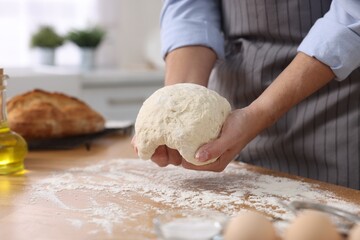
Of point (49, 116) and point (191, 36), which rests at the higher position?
point (191, 36)

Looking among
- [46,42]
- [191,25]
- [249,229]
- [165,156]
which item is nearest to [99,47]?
[46,42]

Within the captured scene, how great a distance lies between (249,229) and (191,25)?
0.76m

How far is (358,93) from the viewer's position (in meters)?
1.20

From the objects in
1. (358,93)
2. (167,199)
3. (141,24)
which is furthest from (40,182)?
(141,24)

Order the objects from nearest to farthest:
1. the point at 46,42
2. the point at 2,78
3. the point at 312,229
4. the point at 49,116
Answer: the point at 312,229, the point at 2,78, the point at 49,116, the point at 46,42

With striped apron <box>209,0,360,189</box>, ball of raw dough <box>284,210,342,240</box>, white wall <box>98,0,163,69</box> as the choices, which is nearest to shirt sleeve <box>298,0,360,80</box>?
striped apron <box>209,0,360,189</box>

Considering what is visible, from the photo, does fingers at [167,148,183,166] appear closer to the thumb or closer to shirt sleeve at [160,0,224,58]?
the thumb

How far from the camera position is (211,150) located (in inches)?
38.5

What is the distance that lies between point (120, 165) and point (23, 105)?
0.36 metres

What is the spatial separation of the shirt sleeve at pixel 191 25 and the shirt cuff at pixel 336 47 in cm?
30

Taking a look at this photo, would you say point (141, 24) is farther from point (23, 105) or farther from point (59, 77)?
point (23, 105)

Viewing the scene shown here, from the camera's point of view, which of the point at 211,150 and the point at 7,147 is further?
the point at 7,147

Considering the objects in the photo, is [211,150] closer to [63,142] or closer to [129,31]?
[63,142]

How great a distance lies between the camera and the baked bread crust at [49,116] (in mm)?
1403
